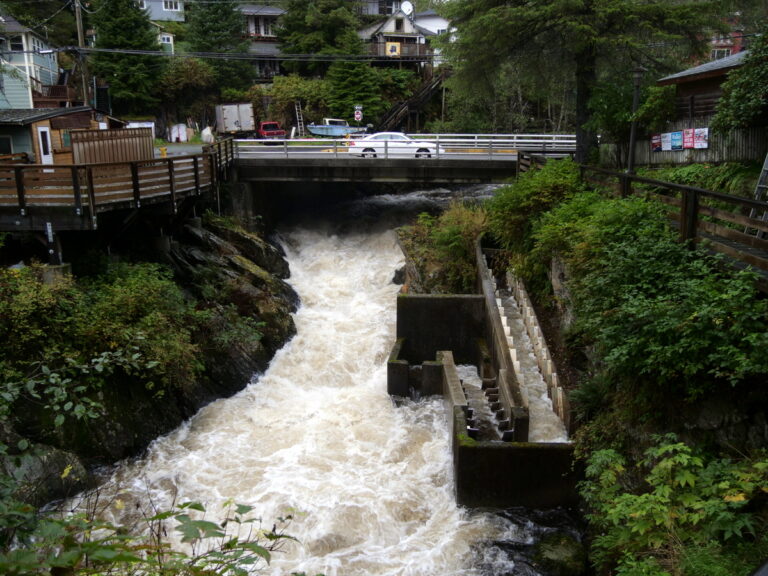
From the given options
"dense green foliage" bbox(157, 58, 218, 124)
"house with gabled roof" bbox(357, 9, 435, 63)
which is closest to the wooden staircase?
"house with gabled roof" bbox(357, 9, 435, 63)

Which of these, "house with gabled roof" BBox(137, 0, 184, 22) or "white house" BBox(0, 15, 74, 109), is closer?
"white house" BBox(0, 15, 74, 109)

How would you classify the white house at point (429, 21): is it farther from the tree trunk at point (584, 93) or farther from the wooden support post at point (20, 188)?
the wooden support post at point (20, 188)

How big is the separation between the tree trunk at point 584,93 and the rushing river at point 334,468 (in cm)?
882

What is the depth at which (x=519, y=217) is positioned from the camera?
14.7m

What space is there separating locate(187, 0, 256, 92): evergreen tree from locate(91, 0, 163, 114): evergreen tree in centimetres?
382

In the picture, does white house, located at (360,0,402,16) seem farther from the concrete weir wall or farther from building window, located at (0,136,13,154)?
the concrete weir wall

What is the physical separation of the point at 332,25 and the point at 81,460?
39.0 metres

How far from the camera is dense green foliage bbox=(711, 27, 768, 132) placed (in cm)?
1206

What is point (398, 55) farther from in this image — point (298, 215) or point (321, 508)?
point (321, 508)

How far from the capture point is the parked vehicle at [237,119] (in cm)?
4109

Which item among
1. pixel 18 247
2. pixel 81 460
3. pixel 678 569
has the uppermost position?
pixel 18 247

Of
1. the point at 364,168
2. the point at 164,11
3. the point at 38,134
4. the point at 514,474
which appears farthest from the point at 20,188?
the point at 164,11

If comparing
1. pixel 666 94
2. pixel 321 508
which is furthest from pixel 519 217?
pixel 321 508

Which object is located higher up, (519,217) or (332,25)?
(332,25)
